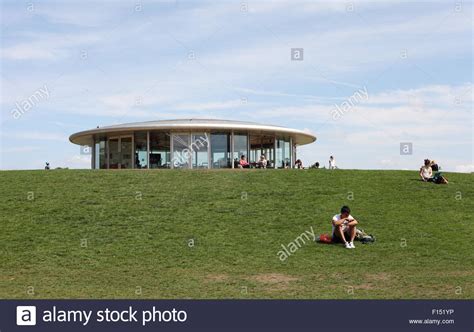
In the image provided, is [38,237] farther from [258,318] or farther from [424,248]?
[424,248]

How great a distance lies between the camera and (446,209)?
2389cm

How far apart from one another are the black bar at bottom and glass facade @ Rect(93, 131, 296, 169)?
88.1ft

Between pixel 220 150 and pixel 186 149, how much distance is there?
2.25 m

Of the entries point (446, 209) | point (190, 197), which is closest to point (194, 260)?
point (190, 197)

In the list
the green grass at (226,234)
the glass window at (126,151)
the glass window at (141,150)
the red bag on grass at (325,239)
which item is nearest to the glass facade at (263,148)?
the glass window at (141,150)

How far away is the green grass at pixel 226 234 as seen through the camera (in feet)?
50.6

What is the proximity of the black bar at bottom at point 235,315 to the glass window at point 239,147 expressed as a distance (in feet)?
92.4

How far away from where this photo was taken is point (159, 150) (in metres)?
41.3

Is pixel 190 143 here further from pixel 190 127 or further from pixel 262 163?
pixel 262 163

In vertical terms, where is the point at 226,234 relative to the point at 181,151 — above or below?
below

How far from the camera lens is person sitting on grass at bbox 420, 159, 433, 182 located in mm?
28484

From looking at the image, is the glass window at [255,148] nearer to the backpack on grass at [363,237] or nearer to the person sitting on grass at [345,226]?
the backpack on grass at [363,237]

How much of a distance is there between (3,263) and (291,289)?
8.46 meters

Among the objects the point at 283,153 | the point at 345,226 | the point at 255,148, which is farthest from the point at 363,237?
the point at 283,153
